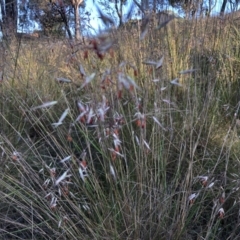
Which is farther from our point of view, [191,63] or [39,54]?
[39,54]

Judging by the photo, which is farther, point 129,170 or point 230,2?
point 230,2

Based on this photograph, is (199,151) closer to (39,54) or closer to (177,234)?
(177,234)

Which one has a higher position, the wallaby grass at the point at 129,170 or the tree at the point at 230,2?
the tree at the point at 230,2

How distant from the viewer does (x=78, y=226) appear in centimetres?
151

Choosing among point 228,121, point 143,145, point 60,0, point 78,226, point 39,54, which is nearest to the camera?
point 60,0

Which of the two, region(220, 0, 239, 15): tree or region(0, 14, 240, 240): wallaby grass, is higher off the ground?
region(220, 0, 239, 15): tree

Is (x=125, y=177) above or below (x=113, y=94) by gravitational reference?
below

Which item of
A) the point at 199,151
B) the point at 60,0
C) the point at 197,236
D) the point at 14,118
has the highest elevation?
the point at 60,0

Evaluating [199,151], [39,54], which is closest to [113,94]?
[199,151]

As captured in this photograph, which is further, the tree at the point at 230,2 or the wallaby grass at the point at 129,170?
the tree at the point at 230,2

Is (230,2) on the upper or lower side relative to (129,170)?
upper

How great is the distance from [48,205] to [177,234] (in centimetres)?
48

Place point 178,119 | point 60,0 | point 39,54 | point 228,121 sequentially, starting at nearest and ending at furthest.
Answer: point 60,0, point 178,119, point 228,121, point 39,54

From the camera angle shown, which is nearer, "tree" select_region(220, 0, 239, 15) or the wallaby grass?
the wallaby grass
